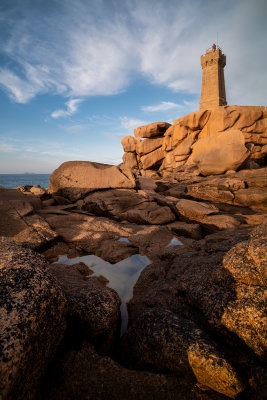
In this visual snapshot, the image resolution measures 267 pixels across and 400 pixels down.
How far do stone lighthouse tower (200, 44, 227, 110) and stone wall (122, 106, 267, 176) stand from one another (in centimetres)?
1070

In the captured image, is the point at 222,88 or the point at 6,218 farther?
the point at 222,88

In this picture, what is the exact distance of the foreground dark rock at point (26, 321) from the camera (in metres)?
1.08

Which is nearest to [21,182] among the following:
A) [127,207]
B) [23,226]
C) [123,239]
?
[127,207]

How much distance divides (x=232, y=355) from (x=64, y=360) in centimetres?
146

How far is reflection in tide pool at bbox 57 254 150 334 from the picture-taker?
307 cm

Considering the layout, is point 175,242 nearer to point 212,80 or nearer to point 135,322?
point 135,322

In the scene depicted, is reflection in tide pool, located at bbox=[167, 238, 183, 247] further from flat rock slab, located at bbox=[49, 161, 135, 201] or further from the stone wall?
the stone wall

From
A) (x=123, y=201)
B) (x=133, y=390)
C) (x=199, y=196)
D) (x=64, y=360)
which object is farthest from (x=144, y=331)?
(x=199, y=196)

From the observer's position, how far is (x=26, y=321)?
1265mm

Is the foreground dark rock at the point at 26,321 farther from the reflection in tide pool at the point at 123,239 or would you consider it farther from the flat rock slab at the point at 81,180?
the flat rock slab at the point at 81,180

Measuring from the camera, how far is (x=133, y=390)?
51.4 inches

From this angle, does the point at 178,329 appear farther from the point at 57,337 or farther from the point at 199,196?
the point at 199,196

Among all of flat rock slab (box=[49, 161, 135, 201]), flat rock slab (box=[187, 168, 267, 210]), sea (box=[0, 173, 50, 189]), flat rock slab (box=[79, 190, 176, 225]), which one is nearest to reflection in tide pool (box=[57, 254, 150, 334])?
flat rock slab (box=[79, 190, 176, 225])

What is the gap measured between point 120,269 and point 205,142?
13.4 meters
